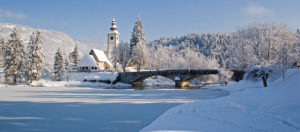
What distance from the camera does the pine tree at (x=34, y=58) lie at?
3906cm

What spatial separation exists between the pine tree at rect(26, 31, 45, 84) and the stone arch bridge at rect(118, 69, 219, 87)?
18.2 meters

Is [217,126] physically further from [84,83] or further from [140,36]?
[140,36]

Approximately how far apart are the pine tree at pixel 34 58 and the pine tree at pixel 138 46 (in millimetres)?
21252

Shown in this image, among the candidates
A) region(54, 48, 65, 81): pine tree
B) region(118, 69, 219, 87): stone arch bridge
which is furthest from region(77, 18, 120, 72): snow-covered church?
region(118, 69, 219, 87): stone arch bridge

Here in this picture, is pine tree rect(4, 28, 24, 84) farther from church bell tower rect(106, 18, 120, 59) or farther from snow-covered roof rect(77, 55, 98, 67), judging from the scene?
church bell tower rect(106, 18, 120, 59)

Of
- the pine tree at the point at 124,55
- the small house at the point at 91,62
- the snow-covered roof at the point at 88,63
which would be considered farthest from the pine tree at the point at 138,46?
the small house at the point at 91,62

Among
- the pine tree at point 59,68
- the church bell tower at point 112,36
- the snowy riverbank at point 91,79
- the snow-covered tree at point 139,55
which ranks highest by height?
the church bell tower at point 112,36

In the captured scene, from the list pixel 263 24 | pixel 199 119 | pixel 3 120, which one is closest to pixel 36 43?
pixel 3 120

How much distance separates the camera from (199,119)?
23.5 feet

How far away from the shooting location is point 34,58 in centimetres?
3938

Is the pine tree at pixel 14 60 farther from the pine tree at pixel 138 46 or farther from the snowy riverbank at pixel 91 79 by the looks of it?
the pine tree at pixel 138 46

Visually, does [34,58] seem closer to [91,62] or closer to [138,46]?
[91,62]

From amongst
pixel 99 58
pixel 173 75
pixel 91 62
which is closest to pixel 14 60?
pixel 91 62

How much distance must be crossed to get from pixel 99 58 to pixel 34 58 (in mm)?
22217
